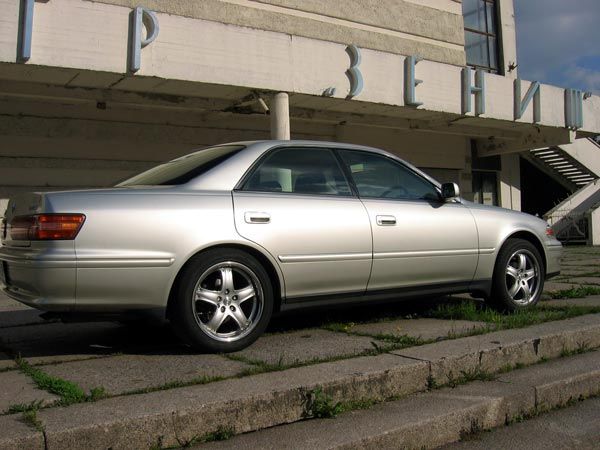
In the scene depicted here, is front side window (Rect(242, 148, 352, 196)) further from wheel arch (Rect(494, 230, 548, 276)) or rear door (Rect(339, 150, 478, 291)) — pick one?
wheel arch (Rect(494, 230, 548, 276))

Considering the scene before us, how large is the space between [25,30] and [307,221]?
19.8 ft

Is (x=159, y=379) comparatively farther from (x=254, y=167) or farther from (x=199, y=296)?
(x=254, y=167)

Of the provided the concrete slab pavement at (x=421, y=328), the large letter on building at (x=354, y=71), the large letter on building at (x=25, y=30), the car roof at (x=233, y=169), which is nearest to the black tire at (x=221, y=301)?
the car roof at (x=233, y=169)

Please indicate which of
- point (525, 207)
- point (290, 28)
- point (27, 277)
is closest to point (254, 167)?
point (27, 277)

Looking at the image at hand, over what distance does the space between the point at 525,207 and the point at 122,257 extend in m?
22.3

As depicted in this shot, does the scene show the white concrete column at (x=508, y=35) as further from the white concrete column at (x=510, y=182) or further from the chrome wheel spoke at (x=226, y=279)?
the chrome wheel spoke at (x=226, y=279)

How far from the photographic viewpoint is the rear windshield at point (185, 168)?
426 centimetres

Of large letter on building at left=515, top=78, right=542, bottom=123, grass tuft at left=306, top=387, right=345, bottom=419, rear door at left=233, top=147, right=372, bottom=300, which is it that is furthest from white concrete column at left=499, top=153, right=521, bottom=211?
grass tuft at left=306, top=387, right=345, bottom=419

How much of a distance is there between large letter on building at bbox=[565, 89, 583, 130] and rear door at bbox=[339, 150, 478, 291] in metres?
11.9

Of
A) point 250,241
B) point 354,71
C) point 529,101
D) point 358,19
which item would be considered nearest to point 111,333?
point 250,241

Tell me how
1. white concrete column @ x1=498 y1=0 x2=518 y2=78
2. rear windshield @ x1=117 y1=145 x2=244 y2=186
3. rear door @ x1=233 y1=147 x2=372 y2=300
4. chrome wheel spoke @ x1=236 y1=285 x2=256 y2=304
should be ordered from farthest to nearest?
1. white concrete column @ x1=498 y1=0 x2=518 y2=78
2. rear windshield @ x1=117 y1=145 x2=244 y2=186
3. rear door @ x1=233 y1=147 x2=372 y2=300
4. chrome wheel spoke @ x1=236 y1=285 x2=256 y2=304

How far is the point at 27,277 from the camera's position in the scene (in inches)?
144

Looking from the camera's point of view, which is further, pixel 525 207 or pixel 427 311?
pixel 525 207

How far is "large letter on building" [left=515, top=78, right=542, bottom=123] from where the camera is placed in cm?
1424
